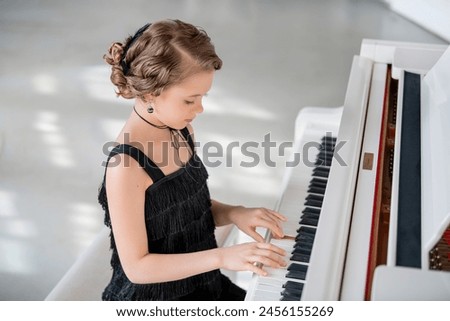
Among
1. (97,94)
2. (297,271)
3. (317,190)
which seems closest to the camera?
(297,271)

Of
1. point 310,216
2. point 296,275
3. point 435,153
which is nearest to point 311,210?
point 310,216

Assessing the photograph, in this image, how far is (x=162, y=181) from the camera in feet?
6.01

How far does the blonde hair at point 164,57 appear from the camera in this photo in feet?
5.59

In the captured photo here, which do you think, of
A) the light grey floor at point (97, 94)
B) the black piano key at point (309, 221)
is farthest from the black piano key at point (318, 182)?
the light grey floor at point (97, 94)

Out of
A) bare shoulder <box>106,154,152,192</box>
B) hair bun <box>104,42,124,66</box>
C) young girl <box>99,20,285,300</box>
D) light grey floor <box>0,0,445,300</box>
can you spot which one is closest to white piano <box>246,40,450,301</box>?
young girl <box>99,20,285,300</box>

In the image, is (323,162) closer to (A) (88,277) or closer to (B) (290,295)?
(B) (290,295)

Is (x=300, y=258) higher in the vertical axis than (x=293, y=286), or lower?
higher

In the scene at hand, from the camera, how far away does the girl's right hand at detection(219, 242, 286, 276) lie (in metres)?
1.74

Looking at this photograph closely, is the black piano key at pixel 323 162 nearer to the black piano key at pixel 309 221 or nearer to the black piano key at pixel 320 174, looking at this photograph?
the black piano key at pixel 320 174

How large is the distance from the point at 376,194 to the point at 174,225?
601mm

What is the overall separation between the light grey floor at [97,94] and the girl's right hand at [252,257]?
1568 mm
